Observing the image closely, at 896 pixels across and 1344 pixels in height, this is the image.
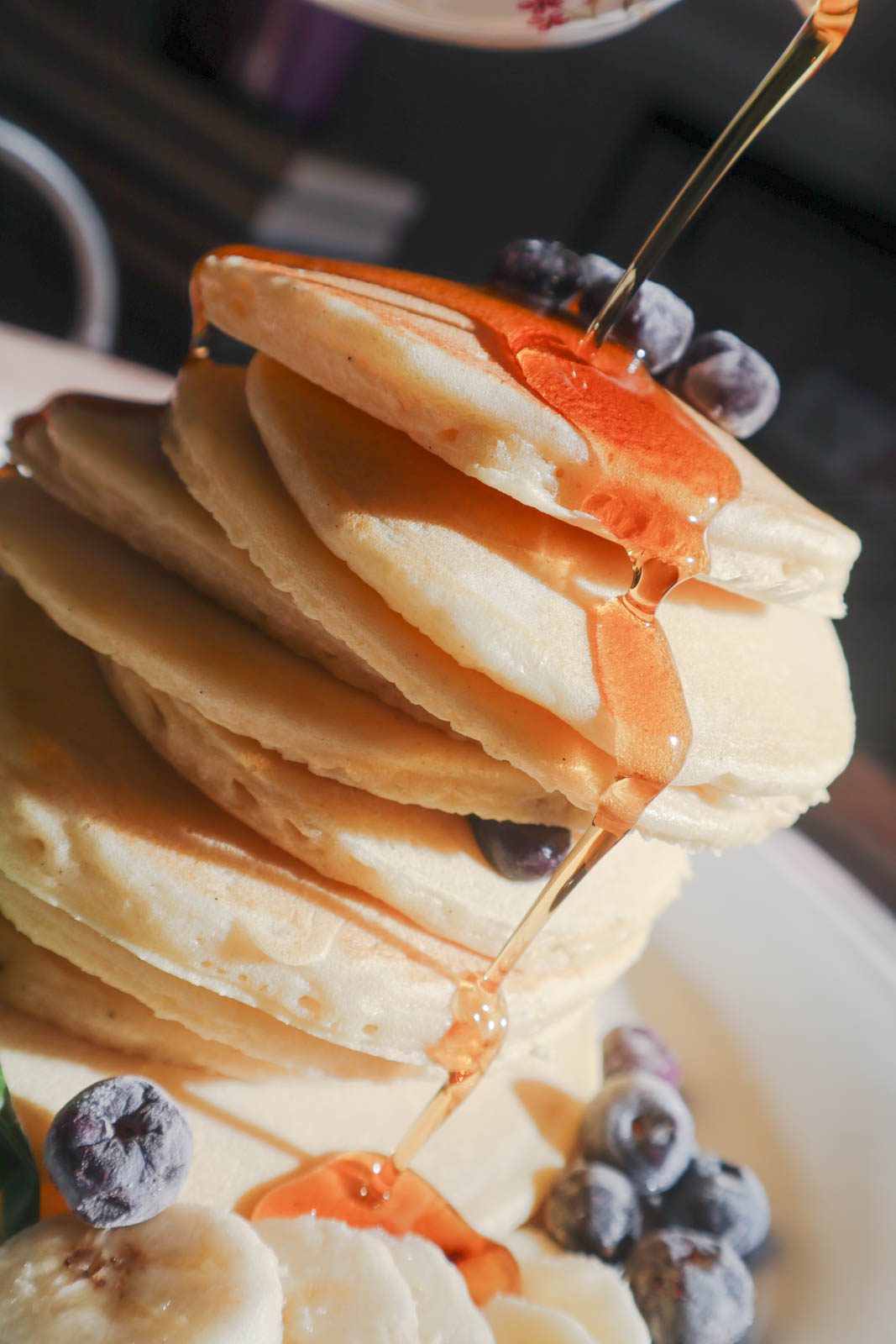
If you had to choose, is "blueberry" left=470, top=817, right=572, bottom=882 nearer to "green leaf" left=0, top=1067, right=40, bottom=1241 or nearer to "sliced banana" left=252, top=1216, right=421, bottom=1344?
"sliced banana" left=252, top=1216, right=421, bottom=1344

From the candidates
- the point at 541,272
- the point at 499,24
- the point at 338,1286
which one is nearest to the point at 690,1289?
the point at 338,1286

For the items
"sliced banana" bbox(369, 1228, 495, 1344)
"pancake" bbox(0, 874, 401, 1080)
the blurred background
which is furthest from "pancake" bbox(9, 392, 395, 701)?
the blurred background

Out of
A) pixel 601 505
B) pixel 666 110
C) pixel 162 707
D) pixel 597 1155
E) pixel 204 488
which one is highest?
pixel 666 110

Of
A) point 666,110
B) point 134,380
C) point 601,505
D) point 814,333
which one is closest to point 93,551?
point 601,505

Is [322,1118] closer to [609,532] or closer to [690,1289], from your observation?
[690,1289]

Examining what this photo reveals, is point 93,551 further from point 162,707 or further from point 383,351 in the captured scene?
point 383,351

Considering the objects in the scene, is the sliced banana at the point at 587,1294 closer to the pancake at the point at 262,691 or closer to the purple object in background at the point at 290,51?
the pancake at the point at 262,691

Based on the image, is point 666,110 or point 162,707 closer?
point 162,707
